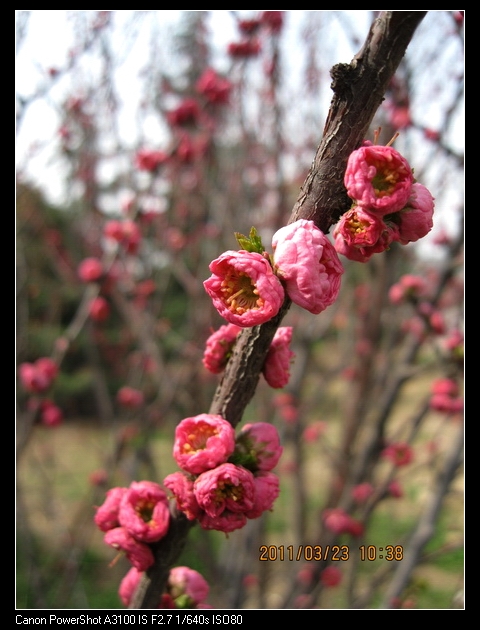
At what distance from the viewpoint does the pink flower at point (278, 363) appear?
106cm

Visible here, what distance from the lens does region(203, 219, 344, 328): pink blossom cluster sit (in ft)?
2.85

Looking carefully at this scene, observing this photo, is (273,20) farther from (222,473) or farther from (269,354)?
(222,473)

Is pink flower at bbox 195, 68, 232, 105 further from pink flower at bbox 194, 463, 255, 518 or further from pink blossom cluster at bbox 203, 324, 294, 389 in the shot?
pink flower at bbox 194, 463, 255, 518

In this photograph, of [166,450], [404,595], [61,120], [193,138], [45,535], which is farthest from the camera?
[166,450]

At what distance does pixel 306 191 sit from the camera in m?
0.95

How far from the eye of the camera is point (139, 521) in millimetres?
1102

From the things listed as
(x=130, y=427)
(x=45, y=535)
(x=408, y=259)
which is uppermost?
(x=408, y=259)

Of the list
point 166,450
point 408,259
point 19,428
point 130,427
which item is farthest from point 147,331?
point 166,450

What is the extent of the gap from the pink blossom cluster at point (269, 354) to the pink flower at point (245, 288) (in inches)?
6.7

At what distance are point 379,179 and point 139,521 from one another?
2.81 feet

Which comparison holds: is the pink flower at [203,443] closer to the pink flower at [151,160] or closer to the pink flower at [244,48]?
the pink flower at [151,160]

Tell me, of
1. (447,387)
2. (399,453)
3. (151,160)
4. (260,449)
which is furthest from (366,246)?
(151,160)
